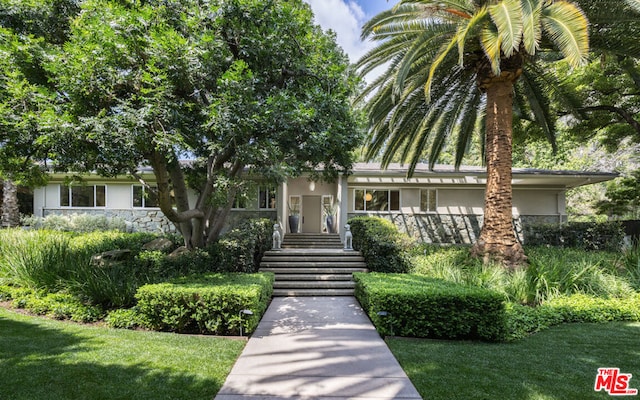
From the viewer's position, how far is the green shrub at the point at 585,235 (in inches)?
546

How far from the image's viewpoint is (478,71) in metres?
9.23

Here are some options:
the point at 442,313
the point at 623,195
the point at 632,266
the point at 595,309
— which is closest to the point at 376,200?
the point at 632,266

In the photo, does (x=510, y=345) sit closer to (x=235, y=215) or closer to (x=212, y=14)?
(x=212, y=14)

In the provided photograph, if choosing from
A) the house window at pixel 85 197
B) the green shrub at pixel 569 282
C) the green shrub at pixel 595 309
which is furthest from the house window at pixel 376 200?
the house window at pixel 85 197

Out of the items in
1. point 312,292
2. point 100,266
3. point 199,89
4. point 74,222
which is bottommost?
point 312,292

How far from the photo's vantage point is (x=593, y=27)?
27.6 feet

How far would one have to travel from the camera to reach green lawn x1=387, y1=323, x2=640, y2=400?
3.68 metres

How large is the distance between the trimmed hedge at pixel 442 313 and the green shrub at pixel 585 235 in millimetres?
11125

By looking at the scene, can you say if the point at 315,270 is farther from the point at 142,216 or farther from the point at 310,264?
the point at 142,216

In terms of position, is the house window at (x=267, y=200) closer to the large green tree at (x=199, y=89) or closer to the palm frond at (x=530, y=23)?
the large green tree at (x=199, y=89)

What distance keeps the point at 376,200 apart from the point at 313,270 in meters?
6.73

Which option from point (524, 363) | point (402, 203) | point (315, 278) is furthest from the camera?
point (402, 203)

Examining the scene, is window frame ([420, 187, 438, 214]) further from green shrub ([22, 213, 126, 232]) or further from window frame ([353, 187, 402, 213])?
green shrub ([22, 213, 126, 232])

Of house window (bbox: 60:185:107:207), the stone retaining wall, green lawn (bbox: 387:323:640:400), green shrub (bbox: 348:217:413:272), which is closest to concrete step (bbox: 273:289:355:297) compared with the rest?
green shrub (bbox: 348:217:413:272)
